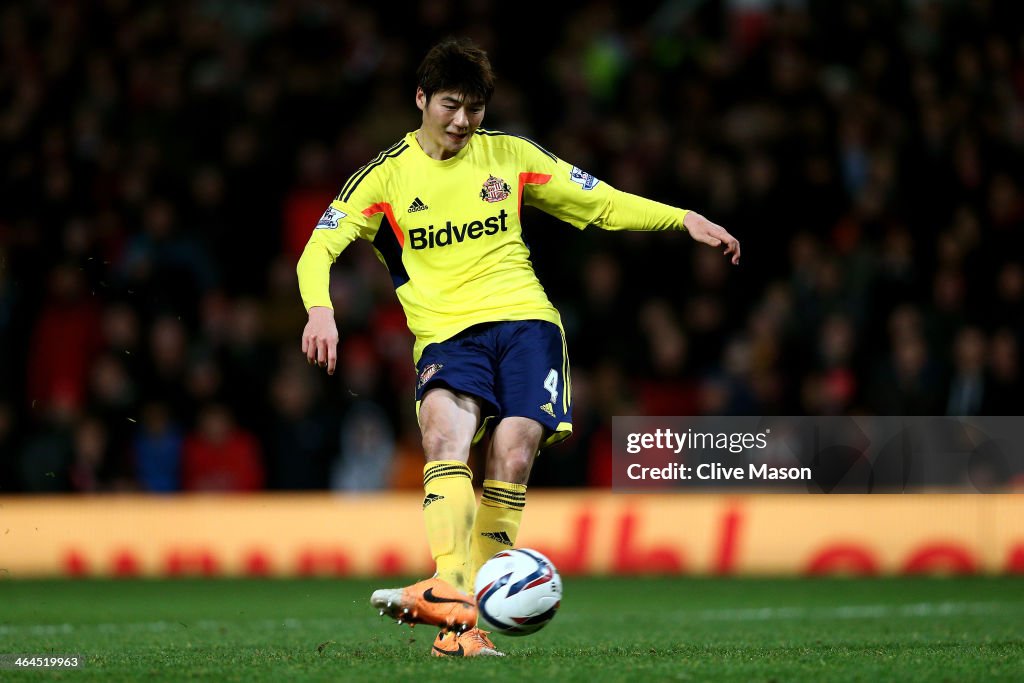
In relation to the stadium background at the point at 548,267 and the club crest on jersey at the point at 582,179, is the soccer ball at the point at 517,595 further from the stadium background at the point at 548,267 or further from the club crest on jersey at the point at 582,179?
the stadium background at the point at 548,267

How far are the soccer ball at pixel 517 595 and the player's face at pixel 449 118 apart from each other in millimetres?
1641

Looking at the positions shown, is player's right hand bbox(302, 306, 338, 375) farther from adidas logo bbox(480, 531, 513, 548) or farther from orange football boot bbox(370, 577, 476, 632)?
adidas logo bbox(480, 531, 513, 548)

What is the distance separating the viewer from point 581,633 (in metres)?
7.63

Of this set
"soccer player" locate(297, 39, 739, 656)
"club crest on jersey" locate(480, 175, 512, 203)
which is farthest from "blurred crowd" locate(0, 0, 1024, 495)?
"club crest on jersey" locate(480, 175, 512, 203)

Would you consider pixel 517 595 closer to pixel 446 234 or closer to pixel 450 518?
pixel 450 518

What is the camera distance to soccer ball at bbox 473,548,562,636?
564 centimetres

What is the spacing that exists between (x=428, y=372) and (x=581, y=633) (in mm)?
2081

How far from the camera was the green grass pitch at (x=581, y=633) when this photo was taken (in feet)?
17.5

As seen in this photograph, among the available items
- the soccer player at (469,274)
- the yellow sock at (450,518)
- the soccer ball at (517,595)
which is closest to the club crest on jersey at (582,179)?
the soccer player at (469,274)

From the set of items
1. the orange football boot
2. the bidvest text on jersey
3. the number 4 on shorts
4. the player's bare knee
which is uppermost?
the bidvest text on jersey

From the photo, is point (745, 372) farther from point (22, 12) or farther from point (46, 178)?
point (22, 12)

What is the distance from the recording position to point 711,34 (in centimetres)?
1502
